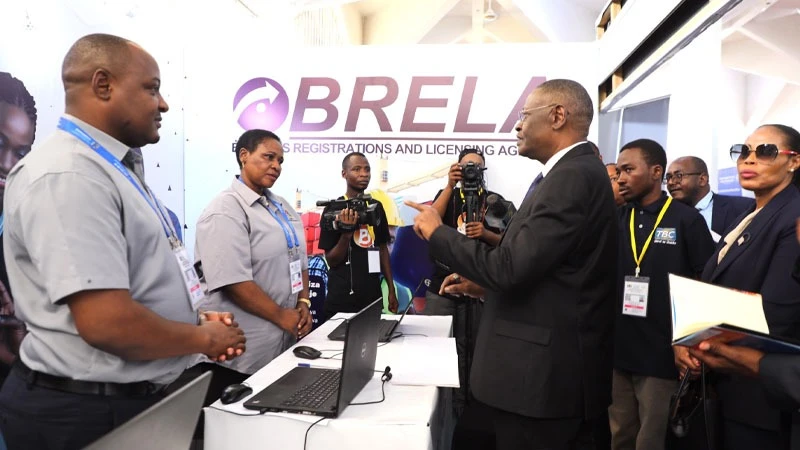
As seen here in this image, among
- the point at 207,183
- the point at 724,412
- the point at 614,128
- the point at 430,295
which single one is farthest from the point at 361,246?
the point at 614,128

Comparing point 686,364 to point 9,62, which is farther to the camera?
point 9,62

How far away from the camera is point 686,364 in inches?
67.2

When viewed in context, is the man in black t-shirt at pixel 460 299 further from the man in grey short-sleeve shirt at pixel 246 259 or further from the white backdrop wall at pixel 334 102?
the man in grey short-sleeve shirt at pixel 246 259

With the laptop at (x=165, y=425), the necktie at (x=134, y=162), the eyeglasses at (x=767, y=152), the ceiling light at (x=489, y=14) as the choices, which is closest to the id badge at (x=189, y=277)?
the necktie at (x=134, y=162)

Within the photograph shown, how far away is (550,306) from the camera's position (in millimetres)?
1644

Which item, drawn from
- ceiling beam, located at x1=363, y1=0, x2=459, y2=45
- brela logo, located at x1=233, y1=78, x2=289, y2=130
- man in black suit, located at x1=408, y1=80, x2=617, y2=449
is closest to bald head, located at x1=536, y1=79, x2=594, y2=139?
man in black suit, located at x1=408, y1=80, x2=617, y2=449

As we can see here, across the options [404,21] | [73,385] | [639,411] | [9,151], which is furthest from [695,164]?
[404,21]

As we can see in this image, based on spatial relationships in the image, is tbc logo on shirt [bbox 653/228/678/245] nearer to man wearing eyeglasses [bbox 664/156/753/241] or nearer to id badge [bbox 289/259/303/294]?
man wearing eyeglasses [bbox 664/156/753/241]

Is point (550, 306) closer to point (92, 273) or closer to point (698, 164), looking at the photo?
point (92, 273)

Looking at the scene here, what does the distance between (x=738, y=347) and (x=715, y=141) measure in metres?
2.53

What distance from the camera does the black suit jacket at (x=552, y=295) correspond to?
1.60m

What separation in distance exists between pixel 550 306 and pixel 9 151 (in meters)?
2.51

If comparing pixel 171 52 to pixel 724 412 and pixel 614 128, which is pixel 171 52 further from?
pixel 724 412

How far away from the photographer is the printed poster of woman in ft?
7.98
